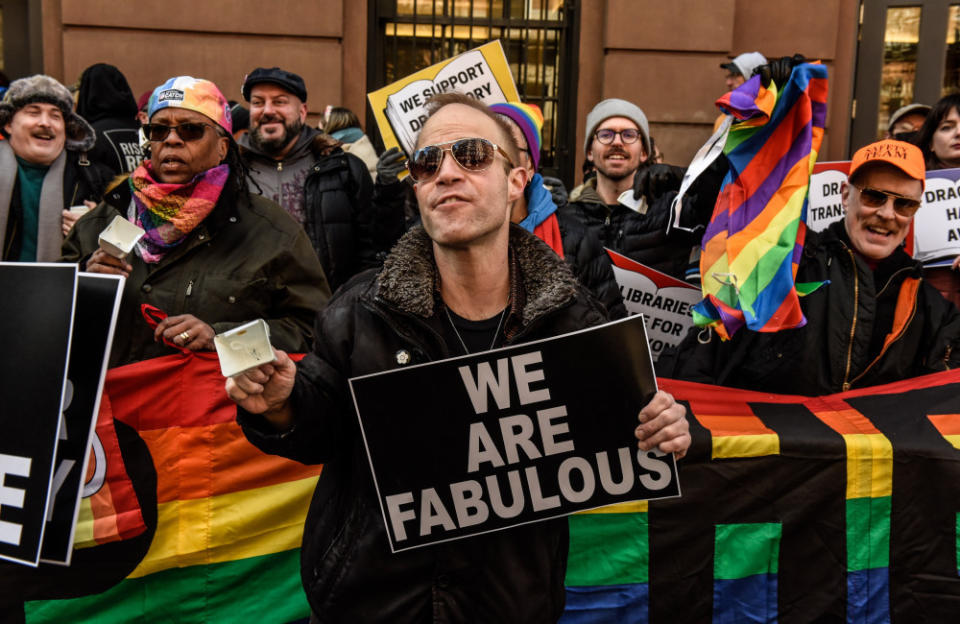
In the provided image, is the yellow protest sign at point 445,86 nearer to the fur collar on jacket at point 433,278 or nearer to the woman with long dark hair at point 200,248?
the woman with long dark hair at point 200,248

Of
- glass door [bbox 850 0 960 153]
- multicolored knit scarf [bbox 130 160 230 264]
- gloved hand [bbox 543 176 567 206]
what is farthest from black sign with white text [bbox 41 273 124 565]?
glass door [bbox 850 0 960 153]

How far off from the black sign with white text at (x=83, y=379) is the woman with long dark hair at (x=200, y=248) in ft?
1.14

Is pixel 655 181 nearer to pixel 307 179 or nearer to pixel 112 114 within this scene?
pixel 307 179

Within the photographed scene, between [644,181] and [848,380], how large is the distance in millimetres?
1394

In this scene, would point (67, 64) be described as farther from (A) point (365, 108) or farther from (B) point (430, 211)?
(B) point (430, 211)

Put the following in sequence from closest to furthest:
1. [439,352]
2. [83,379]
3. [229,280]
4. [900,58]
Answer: [439,352]
[83,379]
[229,280]
[900,58]

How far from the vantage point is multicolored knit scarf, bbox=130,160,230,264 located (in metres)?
2.99

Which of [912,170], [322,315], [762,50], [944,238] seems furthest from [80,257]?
[762,50]

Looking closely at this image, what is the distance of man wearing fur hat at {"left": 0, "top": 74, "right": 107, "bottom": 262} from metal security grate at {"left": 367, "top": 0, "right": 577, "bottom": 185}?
420 centimetres

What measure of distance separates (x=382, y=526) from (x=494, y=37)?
22.7 ft

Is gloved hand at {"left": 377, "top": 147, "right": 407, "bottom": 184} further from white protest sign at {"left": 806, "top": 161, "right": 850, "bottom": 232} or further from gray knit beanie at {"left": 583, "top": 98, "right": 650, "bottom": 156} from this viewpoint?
white protest sign at {"left": 806, "top": 161, "right": 850, "bottom": 232}

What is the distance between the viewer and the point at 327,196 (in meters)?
4.50

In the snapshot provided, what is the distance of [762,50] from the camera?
26.3 ft

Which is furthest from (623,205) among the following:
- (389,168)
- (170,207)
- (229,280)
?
(170,207)
